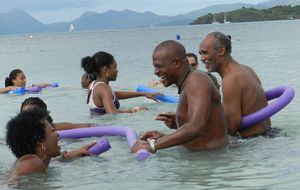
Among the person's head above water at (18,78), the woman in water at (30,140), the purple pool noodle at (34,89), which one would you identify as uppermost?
the woman in water at (30,140)

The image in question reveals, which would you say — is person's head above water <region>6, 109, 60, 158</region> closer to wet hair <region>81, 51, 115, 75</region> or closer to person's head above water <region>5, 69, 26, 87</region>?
wet hair <region>81, 51, 115, 75</region>

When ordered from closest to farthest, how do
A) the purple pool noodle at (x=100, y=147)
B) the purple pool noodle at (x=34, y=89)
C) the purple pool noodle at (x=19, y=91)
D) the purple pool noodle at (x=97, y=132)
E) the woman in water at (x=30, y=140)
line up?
the woman in water at (x=30, y=140)
the purple pool noodle at (x=100, y=147)
the purple pool noodle at (x=97, y=132)
the purple pool noodle at (x=19, y=91)
the purple pool noodle at (x=34, y=89)

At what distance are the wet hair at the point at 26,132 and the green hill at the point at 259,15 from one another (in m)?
157

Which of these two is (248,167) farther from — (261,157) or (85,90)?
(85,90)

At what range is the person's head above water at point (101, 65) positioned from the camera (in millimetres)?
8820

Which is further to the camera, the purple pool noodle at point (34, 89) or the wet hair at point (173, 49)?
the purple pool noodle at point (34, 89)

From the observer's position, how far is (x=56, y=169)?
5984 mm

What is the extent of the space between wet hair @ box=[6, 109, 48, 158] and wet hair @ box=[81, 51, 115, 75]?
3659 mm

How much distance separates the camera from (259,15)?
16675 centimetres

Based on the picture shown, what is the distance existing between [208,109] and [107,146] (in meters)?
1.31

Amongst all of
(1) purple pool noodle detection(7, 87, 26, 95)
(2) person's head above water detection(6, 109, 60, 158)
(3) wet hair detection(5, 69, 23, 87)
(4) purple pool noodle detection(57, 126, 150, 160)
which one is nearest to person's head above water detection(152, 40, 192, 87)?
(2) person's head above water detection(6, 109, 60, 158)

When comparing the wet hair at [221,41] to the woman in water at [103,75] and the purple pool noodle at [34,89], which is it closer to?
the woman in water at [103,75]

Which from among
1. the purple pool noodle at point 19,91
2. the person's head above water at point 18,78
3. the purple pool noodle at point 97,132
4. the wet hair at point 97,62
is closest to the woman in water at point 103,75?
the wet hair at point 97,62

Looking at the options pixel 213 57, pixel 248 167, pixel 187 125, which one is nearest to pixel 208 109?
pixel 187 125
